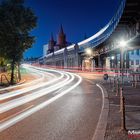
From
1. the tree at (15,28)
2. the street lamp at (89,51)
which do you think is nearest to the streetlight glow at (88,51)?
the street lamp at (89,51)

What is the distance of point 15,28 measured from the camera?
36.5 metres

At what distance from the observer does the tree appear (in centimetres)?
3531

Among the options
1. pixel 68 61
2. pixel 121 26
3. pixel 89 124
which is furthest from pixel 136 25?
pixel 68 61

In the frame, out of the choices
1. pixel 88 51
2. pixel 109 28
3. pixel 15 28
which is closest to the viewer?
pixel 15 28

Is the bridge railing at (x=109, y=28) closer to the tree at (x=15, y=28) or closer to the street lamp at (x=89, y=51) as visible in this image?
the street lamp at (x=89, y=51)

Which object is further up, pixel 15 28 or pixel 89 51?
pixel 15 28

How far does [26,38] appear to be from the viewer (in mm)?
37000

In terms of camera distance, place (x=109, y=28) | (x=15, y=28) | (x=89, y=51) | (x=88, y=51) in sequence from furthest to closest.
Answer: (x=88, y=51) < (x=89, y=51) < (x=109, y=28) < (x=15, y=28)

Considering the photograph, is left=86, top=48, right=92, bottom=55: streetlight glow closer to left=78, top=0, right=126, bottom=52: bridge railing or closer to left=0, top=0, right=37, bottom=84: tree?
left=78, top=0, right=126, bottom=52: bridge railing

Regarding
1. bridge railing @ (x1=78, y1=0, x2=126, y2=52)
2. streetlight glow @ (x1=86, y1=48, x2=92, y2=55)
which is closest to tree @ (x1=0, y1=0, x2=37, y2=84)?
bridge railing @ (x1=78, y1=0, x2=126, y2=52)

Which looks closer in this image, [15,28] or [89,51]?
[15,28]

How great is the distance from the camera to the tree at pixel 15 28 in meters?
35.3

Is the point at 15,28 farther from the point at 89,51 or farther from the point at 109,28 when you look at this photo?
the point at 89,51

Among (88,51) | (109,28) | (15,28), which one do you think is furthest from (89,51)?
(15,28)
